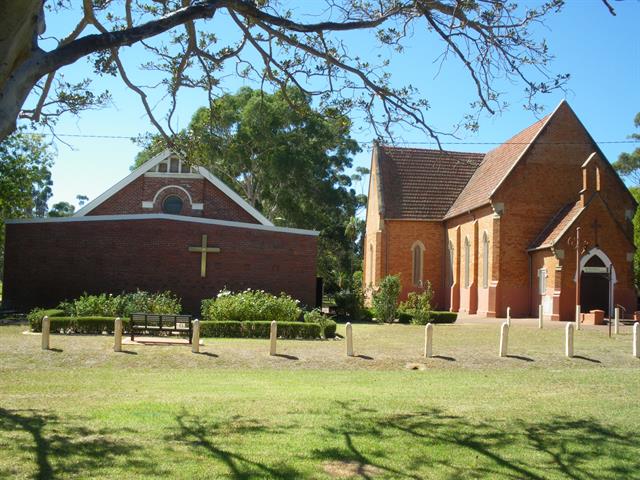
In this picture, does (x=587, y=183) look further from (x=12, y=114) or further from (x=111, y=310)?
(x=12, y=114)

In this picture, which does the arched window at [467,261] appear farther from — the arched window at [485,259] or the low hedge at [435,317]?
the low hedge at [435,317]

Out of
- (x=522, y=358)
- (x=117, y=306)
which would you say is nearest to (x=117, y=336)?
(x=117, y=306)

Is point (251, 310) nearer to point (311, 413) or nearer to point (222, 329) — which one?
point (222, 329)

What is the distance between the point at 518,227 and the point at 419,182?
9754 millimetres

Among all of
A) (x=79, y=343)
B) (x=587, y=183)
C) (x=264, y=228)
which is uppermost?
(x=587, y=183)

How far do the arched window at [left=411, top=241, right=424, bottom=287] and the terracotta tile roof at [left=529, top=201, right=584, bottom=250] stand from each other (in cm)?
850

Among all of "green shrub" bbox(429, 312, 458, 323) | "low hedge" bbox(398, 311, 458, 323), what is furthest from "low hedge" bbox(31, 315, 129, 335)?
"green shrub" bbox(429, 312, 458, 323)

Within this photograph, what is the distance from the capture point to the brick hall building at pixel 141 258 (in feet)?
95.5

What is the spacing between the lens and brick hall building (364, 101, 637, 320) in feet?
109

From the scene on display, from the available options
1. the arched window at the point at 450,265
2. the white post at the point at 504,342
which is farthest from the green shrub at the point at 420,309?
the white post at the point at 504,342

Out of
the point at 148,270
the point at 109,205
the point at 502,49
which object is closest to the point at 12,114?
the point at 502,49

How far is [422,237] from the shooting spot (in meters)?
43.2

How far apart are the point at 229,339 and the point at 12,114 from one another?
14.9m

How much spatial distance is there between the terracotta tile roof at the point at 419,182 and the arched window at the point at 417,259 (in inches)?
73.6
